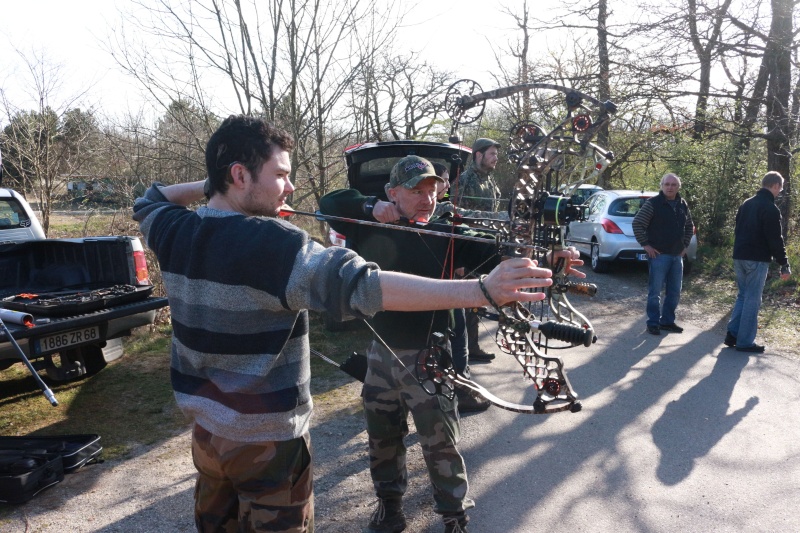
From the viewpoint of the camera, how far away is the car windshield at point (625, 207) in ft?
41.1

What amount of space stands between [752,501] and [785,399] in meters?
2.24

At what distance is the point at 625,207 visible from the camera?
41.3 feet

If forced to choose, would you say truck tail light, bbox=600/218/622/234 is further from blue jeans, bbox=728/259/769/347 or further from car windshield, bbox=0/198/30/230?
car windshield, bbox=0/198/30/230

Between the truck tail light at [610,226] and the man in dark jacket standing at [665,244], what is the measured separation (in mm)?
4092

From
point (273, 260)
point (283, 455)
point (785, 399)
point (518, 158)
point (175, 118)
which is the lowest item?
point (785, 399)

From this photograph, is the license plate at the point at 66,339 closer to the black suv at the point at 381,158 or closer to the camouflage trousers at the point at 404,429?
the camouflage trousers at the point at 404,429

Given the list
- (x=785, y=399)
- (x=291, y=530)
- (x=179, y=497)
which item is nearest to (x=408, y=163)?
(x=291, y=530)

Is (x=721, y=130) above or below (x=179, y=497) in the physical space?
above

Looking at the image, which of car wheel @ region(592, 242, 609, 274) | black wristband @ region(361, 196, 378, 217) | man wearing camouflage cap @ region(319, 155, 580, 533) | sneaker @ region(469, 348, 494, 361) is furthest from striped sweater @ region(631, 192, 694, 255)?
black wristband @ region(361, 196, 378, 217)

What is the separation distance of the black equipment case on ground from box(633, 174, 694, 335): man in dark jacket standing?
260 inches

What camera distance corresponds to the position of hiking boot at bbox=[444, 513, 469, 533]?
10.8ft

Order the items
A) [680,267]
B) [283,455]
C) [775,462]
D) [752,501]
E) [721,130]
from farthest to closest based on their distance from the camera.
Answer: [721,130]
[680,267]
[775,462]
[752,501]
[283,455]

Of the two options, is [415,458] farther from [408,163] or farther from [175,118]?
[175,118]

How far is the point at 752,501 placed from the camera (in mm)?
3951
